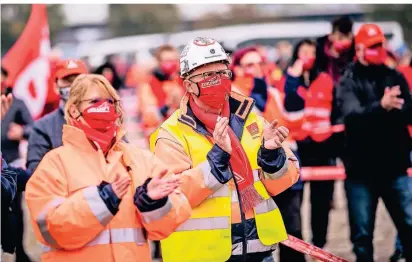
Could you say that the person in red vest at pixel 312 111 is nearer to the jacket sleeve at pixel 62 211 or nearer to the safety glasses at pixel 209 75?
the safety glasses at pixel 209 75

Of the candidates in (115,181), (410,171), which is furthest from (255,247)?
(410,171)

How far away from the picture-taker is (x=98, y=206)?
523 cm

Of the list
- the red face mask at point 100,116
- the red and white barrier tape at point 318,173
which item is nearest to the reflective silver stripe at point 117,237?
the red face mask at point 100,116

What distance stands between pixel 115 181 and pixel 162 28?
971 inches

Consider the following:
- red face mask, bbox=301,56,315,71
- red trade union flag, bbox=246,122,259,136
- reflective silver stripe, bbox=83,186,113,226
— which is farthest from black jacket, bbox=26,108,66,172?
red face mask, bbox=301,56,315,71

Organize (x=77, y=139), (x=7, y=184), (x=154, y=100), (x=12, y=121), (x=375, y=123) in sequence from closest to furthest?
(x=77, y=139), (x=7, y=184), (x=375, y=123), (x=12, y=121), (x=154, y=100)

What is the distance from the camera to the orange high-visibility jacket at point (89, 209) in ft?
17.2

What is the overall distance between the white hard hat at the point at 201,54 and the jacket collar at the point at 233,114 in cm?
A: 23

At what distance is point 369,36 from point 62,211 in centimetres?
411

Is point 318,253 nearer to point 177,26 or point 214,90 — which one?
point 214,90

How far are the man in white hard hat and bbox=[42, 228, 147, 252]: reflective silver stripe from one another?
543 millimetres

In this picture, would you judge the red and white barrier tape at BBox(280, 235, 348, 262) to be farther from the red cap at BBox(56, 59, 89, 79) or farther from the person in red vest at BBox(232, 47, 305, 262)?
the red cap at BBox(56, 59, 89, 79)

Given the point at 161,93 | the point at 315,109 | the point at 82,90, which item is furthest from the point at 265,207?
the point at 161,93

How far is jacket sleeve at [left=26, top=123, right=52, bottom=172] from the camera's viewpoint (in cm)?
809
